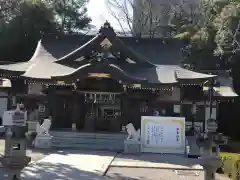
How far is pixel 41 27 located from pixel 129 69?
10882mm

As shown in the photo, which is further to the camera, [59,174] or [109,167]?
[109,167]

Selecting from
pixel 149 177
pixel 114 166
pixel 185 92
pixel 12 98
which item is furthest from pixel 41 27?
pixel 149 177

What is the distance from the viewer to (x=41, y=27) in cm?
3050

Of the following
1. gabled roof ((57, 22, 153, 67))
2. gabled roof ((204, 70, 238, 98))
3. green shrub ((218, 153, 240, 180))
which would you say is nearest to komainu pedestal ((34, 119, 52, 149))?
gabled roof ((57, 22, 153, 67))

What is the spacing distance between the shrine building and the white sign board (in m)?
3.53

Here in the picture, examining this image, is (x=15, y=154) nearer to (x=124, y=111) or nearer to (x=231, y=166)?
(x=231, y=166)

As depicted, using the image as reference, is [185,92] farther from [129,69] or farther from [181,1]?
[181,1]

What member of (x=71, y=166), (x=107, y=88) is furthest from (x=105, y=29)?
(x=71, y=166)

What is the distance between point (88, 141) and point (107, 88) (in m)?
3.16

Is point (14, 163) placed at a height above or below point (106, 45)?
below

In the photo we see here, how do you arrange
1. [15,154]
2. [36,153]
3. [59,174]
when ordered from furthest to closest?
1. [36,153]
2. [59,174]
3. [15,154]

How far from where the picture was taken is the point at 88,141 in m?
19.5

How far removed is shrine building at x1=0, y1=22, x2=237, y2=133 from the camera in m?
20.4

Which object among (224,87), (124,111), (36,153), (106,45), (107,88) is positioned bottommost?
(36,153)
